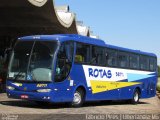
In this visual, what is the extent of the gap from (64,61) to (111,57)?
4.83 m

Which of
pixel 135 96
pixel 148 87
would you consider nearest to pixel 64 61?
pixel 135 96

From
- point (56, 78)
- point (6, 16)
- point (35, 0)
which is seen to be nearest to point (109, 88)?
point (56, 78)

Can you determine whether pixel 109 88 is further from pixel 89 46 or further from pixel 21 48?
pixel 21 48

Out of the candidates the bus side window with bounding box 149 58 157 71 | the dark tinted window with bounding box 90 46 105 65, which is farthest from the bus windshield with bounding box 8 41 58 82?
the bus side window with bounding box 149 58 157 71

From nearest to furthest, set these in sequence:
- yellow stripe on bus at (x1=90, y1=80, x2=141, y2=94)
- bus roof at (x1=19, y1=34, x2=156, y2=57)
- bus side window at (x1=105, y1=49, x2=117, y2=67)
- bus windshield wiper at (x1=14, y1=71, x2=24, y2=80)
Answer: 1. bus windshield wiper at (x1=14, y1=71, x2=24, y2=80)
2. bus roof at (x1=19, y1=34, x2=156, y2=57)
3. yellow stripe on bus at (x1=90, y1=80, x2=141, y2=94)
4. bus side window at (x1=105, y1=49, x2=117, y2=67)

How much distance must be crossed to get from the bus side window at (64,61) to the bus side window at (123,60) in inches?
208

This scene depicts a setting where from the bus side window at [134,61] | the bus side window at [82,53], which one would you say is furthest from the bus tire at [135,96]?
the bus side window at [82,53]

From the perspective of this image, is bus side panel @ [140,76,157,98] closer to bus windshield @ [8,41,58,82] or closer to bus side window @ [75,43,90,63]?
bus side window @ [75,43,90,63]

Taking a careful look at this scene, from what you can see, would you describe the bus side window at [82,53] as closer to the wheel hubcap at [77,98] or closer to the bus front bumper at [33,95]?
the wheel hubcap at [77,98]

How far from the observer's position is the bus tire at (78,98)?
19250 millimetres

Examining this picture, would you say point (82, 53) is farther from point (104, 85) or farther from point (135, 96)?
point (135, 96)

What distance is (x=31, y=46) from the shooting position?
59.7 ft

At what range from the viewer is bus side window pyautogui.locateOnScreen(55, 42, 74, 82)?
58.3 ft

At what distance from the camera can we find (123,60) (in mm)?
23922
